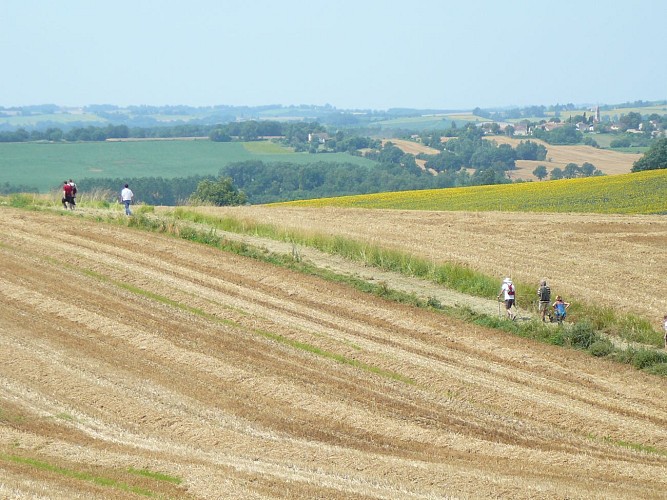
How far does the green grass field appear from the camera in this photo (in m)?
116

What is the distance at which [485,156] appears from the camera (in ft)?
436

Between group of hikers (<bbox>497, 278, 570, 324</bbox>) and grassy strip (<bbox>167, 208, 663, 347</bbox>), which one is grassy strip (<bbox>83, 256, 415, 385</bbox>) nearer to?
group of hikers (<bbox>497, 278, 570, 324</bbox>)

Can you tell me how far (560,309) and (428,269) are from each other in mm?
6168

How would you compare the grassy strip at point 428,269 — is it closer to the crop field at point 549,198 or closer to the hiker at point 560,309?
the hiker at point 560,309

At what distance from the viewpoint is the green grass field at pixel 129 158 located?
116250 mm

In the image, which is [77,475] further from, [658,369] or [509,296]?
[509,296]

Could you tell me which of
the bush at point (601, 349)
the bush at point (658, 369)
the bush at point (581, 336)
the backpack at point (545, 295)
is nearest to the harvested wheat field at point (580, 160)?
the backpack at point (545, 295)

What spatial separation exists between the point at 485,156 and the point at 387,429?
11794 cm

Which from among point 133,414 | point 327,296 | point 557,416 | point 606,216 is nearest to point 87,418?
point 133,414

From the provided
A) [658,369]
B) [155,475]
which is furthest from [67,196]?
[155,475]

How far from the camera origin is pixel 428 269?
1232 inches

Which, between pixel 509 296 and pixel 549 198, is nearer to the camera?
pixel 509 296

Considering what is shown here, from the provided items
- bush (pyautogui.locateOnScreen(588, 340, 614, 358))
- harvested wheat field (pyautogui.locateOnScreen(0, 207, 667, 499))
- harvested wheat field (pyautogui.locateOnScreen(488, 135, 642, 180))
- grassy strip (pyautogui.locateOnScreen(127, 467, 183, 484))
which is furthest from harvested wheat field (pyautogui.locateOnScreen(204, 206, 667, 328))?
harvested wheat field (pyautogui.locateOnScreen(488, 135, 642, 180))

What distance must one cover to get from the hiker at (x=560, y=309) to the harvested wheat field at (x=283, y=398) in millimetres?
1959
